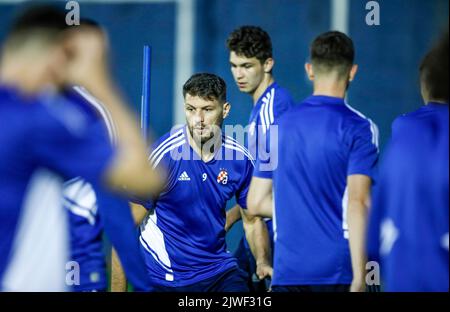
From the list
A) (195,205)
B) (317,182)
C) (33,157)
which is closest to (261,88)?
(195,205)

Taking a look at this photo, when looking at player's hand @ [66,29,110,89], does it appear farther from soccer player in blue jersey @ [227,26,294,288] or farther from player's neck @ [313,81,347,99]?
soccer player in blue jersey @ [227,26,294,288]

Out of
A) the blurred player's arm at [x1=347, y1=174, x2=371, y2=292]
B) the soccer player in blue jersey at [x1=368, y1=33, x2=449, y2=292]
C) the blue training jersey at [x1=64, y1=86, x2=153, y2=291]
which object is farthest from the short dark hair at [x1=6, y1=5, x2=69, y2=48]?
the blurred player's arm at [x1=347, y1=174, x2=371, y2=292]

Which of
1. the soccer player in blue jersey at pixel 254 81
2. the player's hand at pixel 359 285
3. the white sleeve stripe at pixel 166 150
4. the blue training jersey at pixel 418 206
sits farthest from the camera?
the soccer player in blue jersey at pixel 254 81

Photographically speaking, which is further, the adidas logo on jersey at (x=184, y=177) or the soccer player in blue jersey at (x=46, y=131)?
the adidas logo on jersey at (x=184, y=177)

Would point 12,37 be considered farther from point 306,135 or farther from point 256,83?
point 256,83

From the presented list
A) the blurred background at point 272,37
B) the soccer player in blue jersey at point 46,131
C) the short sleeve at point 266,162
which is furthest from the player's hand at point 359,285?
the blurred background at point 272,37

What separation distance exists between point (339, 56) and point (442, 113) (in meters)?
1.17

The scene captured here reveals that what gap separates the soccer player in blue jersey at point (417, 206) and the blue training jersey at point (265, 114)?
1.97m

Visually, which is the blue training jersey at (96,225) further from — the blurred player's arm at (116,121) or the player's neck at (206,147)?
the player's neck at (206,147)

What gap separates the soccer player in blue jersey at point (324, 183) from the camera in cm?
409

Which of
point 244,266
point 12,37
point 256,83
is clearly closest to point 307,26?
point 256,83

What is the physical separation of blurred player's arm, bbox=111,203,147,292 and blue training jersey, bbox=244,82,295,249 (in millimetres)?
641

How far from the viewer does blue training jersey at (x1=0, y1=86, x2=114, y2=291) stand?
8.94 ft

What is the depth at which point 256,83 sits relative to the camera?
5449 millimetres
